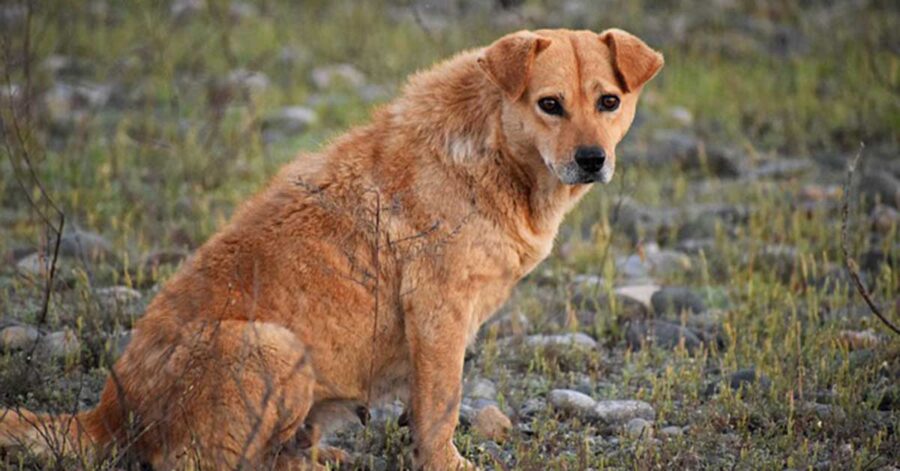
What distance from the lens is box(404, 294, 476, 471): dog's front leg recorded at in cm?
570

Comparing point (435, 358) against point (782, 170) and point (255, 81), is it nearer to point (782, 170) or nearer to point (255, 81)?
point (782, 170)

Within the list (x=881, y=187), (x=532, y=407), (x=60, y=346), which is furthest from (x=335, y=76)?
(x=532, y=407)

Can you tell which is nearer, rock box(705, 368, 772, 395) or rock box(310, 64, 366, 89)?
rock box(705, 368, 772, 395)

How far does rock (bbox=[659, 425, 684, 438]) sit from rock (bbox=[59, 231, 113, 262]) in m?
4.17

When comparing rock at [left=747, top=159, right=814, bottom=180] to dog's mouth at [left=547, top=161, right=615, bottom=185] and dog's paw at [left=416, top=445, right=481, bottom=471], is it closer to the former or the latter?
dog's mouth at [left=547, top=161, right=615, bottom=185]

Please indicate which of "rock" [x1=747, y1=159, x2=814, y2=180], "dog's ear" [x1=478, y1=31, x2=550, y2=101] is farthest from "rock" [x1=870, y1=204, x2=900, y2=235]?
"dog's ear" [x1=478, y1=31, x2=550, y2=101]

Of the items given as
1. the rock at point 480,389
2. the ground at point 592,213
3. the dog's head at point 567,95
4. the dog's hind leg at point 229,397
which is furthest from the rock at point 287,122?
the dog's hind leg at point 229,397

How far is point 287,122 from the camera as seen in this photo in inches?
483

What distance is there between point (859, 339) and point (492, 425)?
8.46 feet

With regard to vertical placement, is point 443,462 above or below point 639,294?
→ above

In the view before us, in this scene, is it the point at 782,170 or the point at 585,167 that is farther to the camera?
the point at 782,170

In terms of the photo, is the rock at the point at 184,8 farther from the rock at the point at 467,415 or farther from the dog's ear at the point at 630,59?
the dog's ear at the point at 630,59

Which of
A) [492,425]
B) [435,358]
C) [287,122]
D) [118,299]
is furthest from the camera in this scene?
[287,122]

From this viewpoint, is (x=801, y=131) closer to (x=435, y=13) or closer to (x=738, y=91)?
(x=738, y=91)
